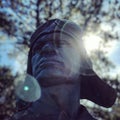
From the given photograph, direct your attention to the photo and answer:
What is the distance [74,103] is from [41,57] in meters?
0.29

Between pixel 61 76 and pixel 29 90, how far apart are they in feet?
0.70

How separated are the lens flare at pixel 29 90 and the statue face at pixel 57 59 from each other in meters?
0.04

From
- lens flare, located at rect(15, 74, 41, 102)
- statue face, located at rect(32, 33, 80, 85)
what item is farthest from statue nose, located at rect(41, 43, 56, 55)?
lens flare, located at rect(15, 74, 41, 102)

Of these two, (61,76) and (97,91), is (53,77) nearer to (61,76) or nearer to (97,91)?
(61,76)

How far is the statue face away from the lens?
2.49 metres

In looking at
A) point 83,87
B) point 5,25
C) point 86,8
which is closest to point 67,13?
point 86,8

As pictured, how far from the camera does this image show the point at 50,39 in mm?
2586

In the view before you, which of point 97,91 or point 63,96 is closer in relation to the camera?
point 63,96

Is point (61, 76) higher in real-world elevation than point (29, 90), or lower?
higher

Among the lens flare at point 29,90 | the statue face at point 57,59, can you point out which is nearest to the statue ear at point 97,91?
the statue face at point 57,59

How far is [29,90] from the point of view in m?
2.59

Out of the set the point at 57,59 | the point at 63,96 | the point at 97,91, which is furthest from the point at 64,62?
the point at 97,91

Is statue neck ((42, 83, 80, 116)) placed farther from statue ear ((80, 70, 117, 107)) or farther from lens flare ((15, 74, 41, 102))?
statue ear ((80, 70, 117, 107))

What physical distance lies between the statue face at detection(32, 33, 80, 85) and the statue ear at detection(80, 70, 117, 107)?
0.42ft
